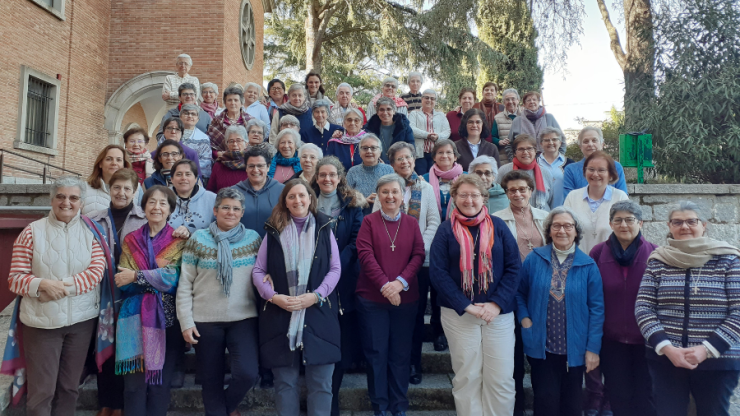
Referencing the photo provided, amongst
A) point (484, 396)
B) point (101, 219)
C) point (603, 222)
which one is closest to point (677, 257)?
point (603, 222)

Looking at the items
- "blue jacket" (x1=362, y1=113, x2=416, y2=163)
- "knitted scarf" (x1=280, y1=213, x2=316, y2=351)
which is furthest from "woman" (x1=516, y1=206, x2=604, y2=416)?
"blue jacket" (x1=362, y1=113, x2=416, y2=163)

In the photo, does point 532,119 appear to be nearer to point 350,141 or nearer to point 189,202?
point 350,141

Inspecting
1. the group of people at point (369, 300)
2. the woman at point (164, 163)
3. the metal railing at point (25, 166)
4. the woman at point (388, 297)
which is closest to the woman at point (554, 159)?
the group of people at point (369, 300)

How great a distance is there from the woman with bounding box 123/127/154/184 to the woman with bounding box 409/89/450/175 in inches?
120

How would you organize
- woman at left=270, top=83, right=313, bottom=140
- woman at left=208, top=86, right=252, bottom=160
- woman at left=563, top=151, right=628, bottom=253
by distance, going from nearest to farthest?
woman at left=563, top=151, right=628, bottom=253 → woman at left=208, top=86, right=252, bottom=160 → woman at left=270, top=83, right=313, bottom=140

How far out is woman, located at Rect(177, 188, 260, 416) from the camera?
308 cm

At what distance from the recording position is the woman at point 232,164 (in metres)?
4.39

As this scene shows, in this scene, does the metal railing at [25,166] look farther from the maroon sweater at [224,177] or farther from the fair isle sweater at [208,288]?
the fair isle sweater at [208,288]

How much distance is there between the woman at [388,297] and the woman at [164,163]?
1.83 meters

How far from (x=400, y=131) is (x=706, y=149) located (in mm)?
5046

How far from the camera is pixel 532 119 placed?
565cm

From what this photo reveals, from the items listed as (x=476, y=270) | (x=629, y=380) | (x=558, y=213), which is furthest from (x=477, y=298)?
(x=629, y=380)

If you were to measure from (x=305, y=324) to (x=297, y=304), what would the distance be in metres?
0.18

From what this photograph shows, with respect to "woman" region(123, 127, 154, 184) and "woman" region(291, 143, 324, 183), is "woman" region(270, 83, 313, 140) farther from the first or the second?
"woman" region(123, 127, 154, 184)
